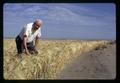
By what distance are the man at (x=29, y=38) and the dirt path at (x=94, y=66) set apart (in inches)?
16.3

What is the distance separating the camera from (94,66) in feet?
14.6

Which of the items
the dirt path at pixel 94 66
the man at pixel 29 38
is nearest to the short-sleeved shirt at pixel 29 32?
the man at pixel 29 38

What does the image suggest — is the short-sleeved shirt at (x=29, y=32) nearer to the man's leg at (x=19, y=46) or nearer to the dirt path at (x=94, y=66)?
the man's leg at (x=19, y=46)

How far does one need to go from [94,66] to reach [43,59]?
21.2 inches

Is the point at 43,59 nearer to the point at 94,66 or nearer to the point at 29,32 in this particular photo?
the point at 29,32

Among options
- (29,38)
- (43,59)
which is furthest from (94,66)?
(29,38)

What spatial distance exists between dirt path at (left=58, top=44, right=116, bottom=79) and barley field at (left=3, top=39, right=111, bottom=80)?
0.07 meters

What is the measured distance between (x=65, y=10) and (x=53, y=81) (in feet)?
2.46

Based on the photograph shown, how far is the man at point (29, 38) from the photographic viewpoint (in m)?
4.45

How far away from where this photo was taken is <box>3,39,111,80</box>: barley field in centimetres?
442

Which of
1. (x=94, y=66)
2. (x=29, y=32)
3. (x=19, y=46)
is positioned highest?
(x=29, y=32)

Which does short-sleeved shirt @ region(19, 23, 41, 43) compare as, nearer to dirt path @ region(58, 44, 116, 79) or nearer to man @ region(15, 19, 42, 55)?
man @ region(15, 19, 42, 55)

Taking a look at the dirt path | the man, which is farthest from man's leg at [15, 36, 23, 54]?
the dirt path

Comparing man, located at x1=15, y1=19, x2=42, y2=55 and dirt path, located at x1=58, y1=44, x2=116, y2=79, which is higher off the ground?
man, located at x1=15, y1=19, x2=42, y2=55
